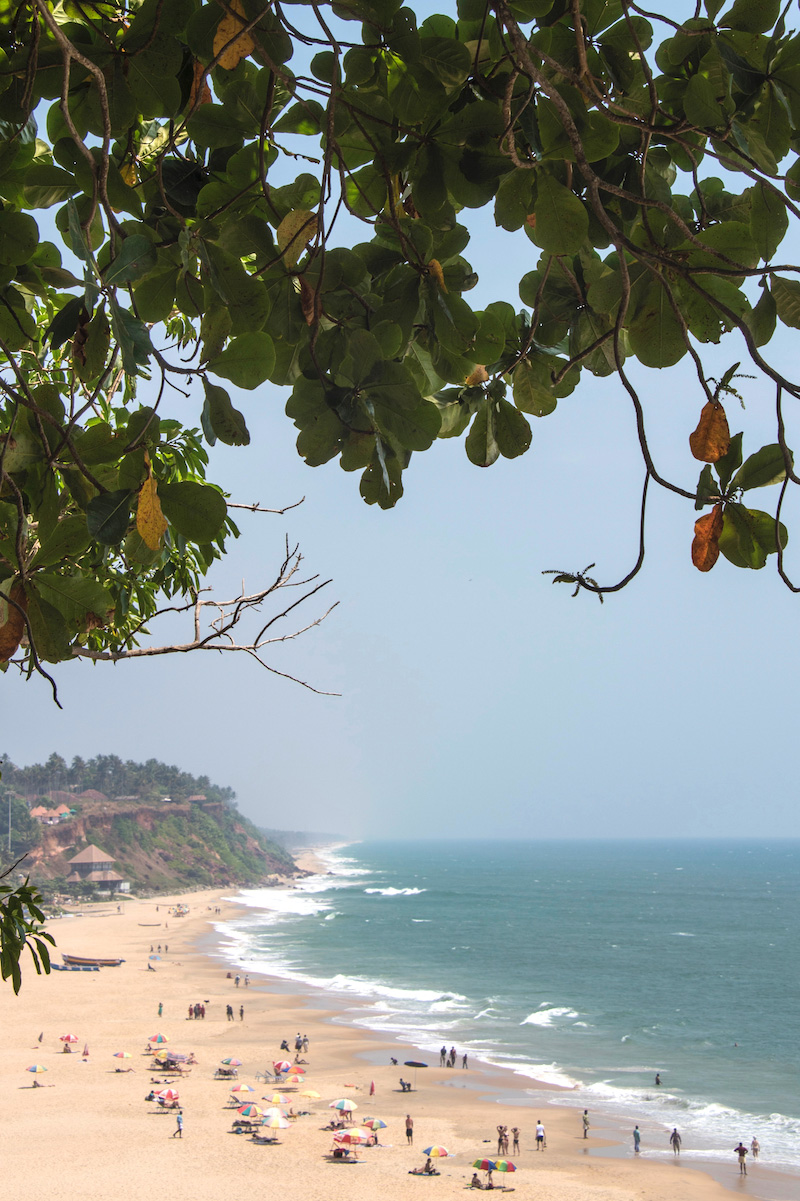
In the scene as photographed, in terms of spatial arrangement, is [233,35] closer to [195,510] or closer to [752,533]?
[195,510]

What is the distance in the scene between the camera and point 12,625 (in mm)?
951

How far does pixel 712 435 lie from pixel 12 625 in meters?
0.75

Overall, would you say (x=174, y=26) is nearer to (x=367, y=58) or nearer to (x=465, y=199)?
(x=367, y=58)

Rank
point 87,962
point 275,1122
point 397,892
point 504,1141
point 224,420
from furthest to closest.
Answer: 1. point 397,892
2. point 87,962
3. point 275,1122
4. point 504,1141
5. point 224,420

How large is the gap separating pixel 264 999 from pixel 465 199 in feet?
91.3

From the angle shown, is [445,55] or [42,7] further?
[445,55]

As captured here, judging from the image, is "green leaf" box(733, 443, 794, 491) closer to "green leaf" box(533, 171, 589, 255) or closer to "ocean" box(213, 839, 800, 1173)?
"green leaf" box(533, 171, 589, 255)

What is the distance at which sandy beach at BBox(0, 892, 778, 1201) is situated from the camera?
12.8 m

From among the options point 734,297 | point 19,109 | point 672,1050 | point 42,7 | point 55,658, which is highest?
point 19,109

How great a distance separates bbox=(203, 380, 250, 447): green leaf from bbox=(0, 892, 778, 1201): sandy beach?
13.8m

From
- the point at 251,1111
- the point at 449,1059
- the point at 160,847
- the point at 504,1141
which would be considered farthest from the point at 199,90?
the point at 160,847

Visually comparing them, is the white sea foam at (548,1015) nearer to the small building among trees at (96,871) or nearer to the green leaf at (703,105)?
the green leaf at (703,105)

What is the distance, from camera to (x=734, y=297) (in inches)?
37.1

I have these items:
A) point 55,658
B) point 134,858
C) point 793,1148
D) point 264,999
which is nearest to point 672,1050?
point 793,1148
